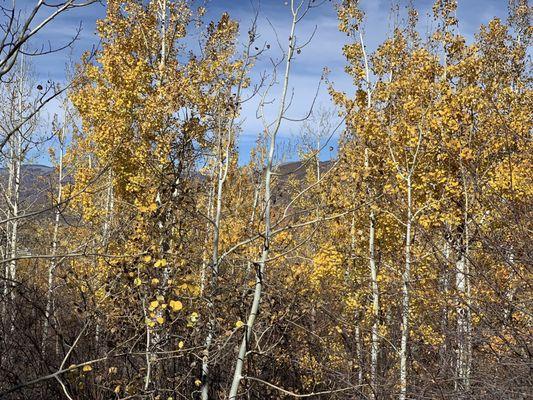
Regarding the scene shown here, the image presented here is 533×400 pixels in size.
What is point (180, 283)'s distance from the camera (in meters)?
4.53

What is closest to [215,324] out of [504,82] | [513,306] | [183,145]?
[183,145]

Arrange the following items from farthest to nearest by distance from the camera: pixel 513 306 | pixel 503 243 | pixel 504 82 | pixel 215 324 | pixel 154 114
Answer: pixel 504 82, pixel 154 114, pixel 215 324, pixel 503 243, pixel 513 306

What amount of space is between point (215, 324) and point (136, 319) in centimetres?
84

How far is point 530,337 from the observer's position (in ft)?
12.6

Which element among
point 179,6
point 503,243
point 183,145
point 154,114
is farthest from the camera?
point 179,6

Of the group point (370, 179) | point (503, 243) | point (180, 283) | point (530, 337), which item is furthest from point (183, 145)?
point (370, 179)

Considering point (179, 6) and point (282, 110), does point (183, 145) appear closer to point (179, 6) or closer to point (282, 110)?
point (282, 110)

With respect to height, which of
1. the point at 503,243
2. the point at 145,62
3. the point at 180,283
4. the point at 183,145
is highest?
the point at 145,62

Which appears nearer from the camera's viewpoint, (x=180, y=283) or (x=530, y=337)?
(x=530, y=337)

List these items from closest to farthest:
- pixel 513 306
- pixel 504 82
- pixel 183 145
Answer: pixel 513 306 → pixel 183 145 → pixel 504 82

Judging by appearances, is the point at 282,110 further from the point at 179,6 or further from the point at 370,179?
the point at 179,6

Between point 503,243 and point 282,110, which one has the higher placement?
point 282,110

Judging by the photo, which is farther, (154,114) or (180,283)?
(154,114)

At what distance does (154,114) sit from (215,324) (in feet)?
23.5
